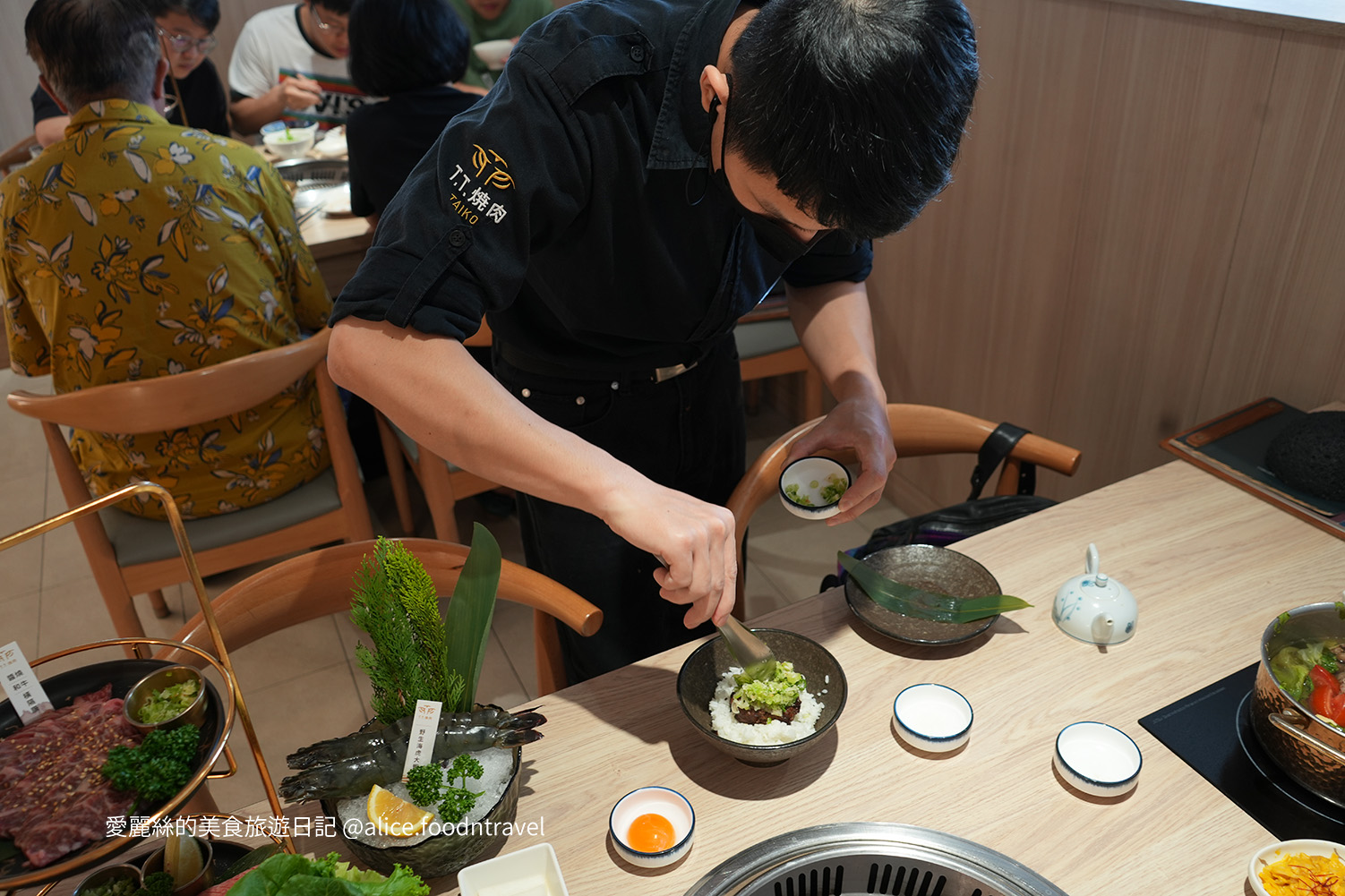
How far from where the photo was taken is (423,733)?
0.92m

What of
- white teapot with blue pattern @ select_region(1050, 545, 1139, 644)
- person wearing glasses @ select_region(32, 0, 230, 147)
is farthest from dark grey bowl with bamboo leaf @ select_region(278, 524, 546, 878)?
person wearing glasses @ select_region(32, 0, 230, 147)

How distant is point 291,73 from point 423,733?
3.70m

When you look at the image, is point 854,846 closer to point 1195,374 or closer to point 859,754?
point 859,754

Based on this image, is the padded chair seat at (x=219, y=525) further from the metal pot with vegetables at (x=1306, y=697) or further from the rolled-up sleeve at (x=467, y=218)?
the metal pot with vegetables at (x=1306, y=697)

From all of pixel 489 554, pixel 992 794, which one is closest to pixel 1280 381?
pixel 992 794

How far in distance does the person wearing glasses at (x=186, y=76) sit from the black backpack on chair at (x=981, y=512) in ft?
8.82

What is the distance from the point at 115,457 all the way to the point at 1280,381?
240 cm

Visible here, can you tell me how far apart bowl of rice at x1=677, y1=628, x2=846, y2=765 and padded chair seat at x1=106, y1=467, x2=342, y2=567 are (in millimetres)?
1414

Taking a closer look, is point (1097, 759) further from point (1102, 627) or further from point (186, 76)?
point (186, 76)

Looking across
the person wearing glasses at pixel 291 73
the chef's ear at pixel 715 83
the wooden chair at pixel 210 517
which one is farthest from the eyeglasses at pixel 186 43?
the chef's ear at pixel 715 83

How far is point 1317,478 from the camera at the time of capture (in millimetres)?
1420

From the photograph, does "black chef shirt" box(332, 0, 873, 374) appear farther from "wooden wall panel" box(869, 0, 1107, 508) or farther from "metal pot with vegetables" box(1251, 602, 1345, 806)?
"wooden wall panel" box(869, 0, 1107, 508)

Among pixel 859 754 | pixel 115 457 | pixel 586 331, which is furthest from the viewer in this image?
pixel 115 457

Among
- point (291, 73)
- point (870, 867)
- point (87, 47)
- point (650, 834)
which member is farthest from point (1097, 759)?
point (291, 73)
